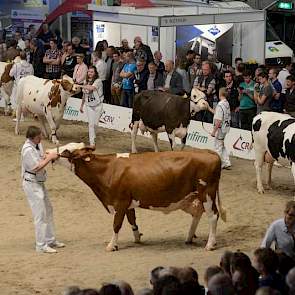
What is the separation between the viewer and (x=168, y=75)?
19984 millimetres

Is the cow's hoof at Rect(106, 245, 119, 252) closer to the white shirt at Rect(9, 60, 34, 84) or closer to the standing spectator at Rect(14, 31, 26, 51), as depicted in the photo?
the white shirt at Rect(9, 60, 34, 84)

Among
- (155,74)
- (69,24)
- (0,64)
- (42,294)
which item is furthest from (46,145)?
(69,24)

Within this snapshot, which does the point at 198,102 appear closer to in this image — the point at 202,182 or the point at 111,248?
the point at 202,182

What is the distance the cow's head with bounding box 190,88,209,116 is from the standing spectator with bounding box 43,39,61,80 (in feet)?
23.8

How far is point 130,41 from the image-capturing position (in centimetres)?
2453

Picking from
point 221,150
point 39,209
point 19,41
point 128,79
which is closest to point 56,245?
point 39,209

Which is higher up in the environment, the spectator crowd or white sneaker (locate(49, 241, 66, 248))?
the spectator crowd

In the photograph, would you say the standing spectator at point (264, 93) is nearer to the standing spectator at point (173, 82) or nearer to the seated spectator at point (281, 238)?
the standing spectator at point (173, 82)

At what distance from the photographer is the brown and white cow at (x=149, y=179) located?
11.9 meters

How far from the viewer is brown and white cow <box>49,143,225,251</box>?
11.9 meters

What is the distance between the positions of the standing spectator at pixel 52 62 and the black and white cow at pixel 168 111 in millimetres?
6350

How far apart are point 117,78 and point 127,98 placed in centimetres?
61

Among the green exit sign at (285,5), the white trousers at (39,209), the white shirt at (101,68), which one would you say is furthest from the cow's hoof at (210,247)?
the green exit sign at (285,5)

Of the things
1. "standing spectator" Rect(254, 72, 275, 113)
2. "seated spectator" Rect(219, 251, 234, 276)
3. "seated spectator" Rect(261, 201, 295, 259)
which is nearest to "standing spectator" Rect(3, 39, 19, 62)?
"standing spectator" Rect(254, 72, 275, 113)
